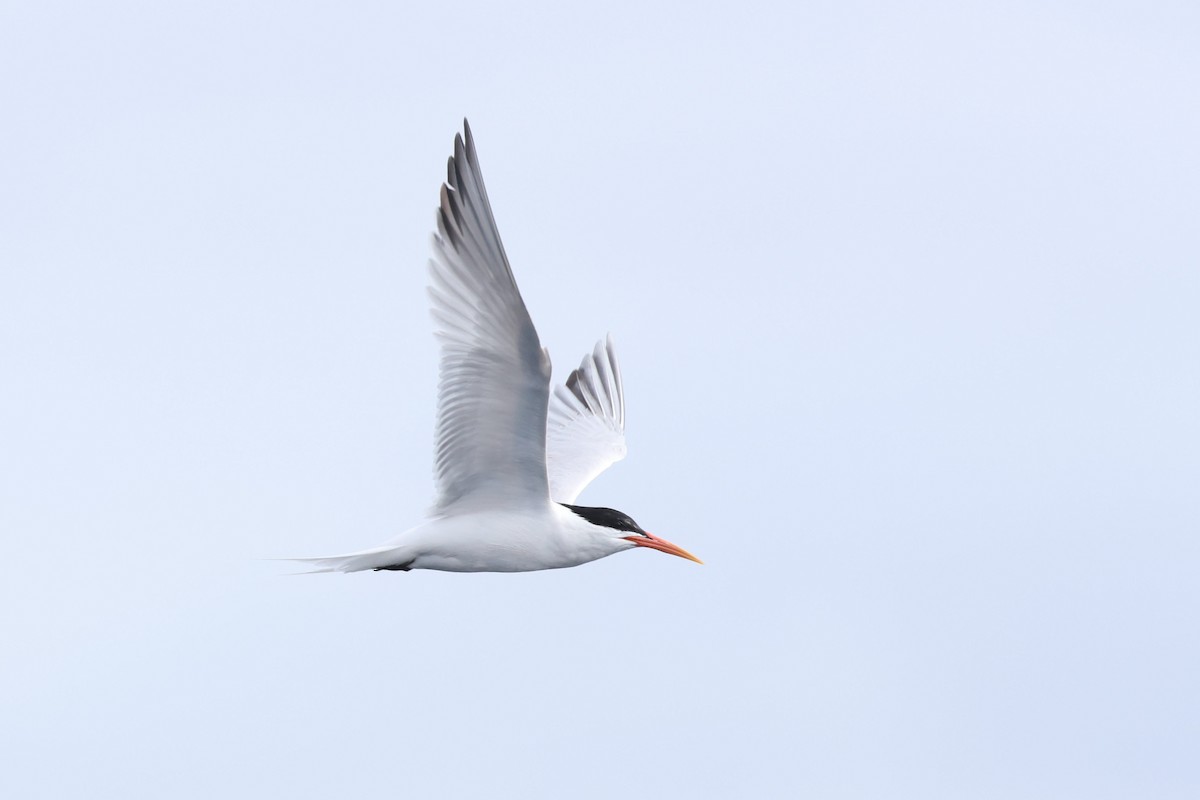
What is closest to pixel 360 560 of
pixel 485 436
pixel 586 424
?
pixel 485 436

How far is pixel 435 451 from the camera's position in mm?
11742

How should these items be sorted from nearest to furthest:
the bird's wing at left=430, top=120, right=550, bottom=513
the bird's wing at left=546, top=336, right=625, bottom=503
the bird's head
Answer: the bird's wing at left=430, top=120, right=550, bottom=513 < the bird's head < the bird's wing at left=546, top=336, right=625, bottom=503

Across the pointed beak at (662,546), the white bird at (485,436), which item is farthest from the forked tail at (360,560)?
the pointed beak at (662,546)

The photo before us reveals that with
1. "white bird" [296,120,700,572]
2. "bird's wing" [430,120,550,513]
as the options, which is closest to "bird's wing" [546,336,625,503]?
"white bird" [296,120,700,572]

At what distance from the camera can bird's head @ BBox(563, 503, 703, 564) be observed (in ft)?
40.9

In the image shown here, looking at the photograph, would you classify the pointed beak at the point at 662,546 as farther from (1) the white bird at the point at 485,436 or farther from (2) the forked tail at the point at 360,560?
(2) the forked tail at the point at 360,560

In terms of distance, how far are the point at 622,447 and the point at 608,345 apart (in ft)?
4.38

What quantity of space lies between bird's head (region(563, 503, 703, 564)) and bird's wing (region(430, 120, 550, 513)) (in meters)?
0.66

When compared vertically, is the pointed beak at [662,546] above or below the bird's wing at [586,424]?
below

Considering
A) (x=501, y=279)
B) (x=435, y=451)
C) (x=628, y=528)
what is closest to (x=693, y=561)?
(x=628, y=528)

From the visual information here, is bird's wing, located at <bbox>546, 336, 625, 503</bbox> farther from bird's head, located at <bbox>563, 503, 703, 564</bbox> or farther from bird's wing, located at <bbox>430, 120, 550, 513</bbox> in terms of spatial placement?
bird's wing, located at <bbox>430, 120, 550, 513</bbox>

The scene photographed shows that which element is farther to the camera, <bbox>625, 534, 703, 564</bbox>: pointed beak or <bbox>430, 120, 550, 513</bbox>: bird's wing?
<bbox>625, 534, 703, 564</bbox>: pointed beak

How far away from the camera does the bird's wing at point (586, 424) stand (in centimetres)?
1445

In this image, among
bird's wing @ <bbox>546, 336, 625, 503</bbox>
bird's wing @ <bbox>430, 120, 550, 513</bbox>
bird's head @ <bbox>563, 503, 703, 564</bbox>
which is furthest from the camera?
bird's wing @ <bbox>546, 336, 625, 503</bbox>
